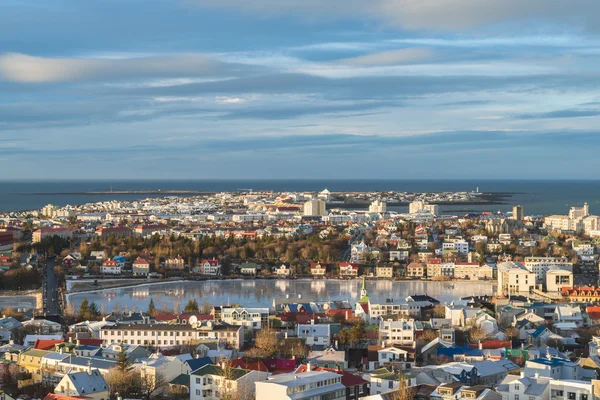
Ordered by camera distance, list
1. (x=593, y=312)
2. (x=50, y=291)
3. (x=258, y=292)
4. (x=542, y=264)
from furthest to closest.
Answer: (x=542, y=264) < (x=258, y=292) < (x=50, y=291) < (x=593, y=312)

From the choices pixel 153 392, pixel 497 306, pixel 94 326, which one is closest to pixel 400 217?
pixel 497 306

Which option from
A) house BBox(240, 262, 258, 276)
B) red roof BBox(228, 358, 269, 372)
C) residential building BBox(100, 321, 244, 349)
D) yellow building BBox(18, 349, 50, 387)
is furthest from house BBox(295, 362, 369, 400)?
house BBox(240, 262, 258, 276)

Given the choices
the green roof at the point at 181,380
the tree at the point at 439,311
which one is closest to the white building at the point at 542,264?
the tree at the point at 439,311

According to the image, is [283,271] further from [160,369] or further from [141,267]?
[160,369]

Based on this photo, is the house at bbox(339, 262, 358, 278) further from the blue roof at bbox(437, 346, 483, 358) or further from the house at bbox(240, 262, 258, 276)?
the blue roof at bbox(437, 346, 483, 358)

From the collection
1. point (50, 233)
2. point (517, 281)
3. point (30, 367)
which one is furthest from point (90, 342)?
point (50, 233)

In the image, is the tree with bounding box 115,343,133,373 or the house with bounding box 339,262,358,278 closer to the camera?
the tree with bounding box 115,343,133,373

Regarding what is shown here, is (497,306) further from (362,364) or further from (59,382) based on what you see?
(59,382)
